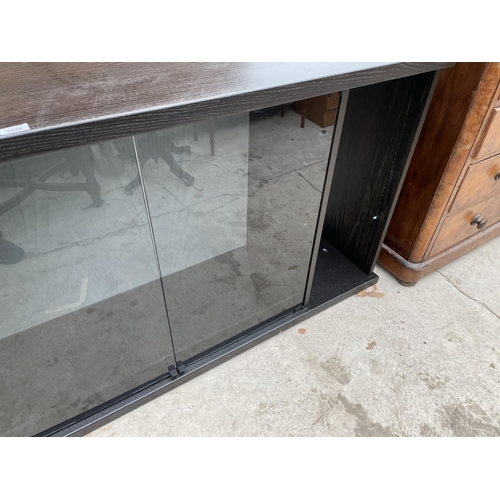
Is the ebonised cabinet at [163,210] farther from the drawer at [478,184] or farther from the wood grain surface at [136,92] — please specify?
the drawer at [478,184]

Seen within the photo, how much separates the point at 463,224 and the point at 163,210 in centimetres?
105

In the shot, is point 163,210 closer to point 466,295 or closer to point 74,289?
point 74,289

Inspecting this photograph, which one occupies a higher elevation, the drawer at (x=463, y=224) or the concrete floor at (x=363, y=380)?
the drawer at (x=463, y=224)

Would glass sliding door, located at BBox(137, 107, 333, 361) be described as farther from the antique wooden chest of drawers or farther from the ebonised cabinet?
the antique wooden chest of drawers

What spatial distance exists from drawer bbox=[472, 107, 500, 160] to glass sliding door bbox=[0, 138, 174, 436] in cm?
89

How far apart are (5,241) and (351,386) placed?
0.93 m

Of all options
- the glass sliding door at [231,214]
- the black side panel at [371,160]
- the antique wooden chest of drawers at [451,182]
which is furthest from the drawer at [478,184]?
the glass sliding door at [231,214]


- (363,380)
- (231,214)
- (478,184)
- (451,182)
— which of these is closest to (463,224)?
(478,184)

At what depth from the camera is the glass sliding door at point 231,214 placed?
73 centimetres

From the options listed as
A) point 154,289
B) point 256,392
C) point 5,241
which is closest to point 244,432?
point 256,392

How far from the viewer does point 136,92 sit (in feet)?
1.94

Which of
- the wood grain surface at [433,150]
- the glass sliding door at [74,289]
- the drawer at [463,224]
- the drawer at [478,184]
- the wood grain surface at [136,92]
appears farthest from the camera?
the drawer at [463,224]

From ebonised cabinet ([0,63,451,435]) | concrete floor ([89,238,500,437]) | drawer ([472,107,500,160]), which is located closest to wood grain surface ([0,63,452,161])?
ebonised cabinet ([0,63,451,435])

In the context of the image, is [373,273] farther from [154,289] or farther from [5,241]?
[5,241]
